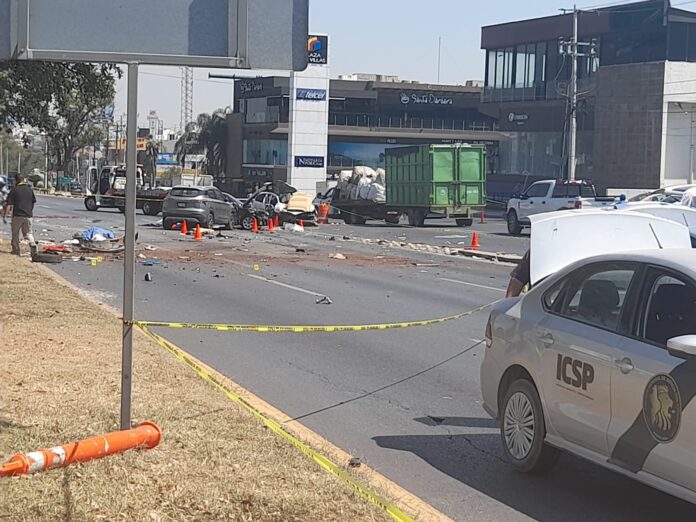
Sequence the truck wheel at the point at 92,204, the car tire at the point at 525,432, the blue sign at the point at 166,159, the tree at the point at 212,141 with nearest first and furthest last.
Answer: the car tire at the point at 525,432 → the truck wheel at the point at 92,204 → the tree at the point at 212,141 → the blue sign at the point at 166,159

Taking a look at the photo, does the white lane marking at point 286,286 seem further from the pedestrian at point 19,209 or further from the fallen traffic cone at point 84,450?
the fallen traffic cone at point 84,450

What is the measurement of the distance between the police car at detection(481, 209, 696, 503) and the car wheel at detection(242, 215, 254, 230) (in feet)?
109

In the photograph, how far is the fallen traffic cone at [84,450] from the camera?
591cm

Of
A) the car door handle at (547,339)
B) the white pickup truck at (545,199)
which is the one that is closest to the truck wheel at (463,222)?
the white pickup truck at (545,199)

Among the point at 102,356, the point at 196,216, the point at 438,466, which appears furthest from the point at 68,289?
the point at 196,216

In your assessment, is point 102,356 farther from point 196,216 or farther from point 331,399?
point 196,216

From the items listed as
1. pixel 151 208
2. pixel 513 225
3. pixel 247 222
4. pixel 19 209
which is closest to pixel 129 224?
pixel 19 209

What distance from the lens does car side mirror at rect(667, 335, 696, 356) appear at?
5258 millimetres

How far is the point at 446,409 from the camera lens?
956 cm

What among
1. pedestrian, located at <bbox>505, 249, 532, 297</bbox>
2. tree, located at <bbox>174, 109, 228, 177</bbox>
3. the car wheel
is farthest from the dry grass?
tree, located at <bbox>174, 109, 228, 177</bbox>

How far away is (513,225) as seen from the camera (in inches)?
1585

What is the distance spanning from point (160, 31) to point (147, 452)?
2.65 m

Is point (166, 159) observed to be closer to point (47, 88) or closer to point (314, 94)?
point (314, 94)

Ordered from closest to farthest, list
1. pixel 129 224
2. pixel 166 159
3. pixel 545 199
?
→ pixel 129 224, pixel 545 199, pixel 166 159
